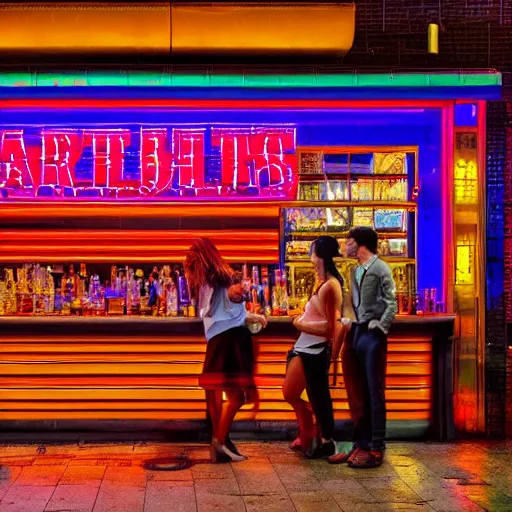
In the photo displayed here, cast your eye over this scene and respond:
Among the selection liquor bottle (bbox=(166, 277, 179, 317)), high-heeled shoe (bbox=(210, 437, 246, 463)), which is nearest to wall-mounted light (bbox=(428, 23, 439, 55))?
liquor bottle (bbox=(166, 277, 179, 317))

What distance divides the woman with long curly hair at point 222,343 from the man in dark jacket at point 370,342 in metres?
0.99

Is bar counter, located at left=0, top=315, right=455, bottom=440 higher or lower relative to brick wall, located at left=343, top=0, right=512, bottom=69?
lower

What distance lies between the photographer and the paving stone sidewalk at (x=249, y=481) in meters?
6.64

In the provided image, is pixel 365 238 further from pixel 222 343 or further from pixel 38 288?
pixel 38 288

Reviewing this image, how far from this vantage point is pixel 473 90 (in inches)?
365

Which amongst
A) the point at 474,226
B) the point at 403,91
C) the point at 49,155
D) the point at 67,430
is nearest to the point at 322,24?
the point at 403,91

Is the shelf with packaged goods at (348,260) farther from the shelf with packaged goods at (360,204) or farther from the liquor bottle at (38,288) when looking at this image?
the liquor bottle at (38,288)

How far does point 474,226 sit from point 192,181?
304 cm

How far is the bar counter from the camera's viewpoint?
8.98 metres

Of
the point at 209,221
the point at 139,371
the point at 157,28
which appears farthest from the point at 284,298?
the point at 157,28

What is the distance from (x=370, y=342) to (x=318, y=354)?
1.59ft

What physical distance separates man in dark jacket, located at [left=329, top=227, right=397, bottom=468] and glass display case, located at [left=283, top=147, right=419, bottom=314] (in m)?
1.90

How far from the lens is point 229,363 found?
7.98 m

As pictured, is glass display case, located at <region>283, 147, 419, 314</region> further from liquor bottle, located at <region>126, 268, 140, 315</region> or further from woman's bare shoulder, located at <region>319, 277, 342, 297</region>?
woman's bare shoulder, located at <region>319, 277, 342, 297</region>
